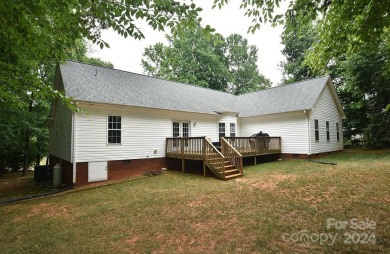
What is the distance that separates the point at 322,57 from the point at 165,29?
4.52 meters

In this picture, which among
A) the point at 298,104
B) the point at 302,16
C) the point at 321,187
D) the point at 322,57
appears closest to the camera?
the point at 302,16

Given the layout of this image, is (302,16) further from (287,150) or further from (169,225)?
(287,150)

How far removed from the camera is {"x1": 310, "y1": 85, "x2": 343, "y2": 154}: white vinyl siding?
1434 centimetres

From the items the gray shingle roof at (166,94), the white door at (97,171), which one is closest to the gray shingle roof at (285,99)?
the gray shingle roof at (166,94)

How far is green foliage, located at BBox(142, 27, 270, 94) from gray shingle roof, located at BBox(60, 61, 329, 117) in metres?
13.2

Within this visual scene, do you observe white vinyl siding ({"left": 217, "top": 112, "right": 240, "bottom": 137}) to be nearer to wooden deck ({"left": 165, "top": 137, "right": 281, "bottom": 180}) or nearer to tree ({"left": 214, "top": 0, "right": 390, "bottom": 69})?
wooden deck ({"left": 165, "top": 137, "right": 281, "bottom": 180})

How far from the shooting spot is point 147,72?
108 feet

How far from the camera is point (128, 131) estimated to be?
36.2 ft

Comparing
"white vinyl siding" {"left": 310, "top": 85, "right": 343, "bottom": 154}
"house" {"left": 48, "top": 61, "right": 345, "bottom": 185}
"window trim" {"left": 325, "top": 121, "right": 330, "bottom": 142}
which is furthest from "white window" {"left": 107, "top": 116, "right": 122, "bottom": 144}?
"window trim" {"left": 325, "top": 121, "right": 330, "bottom": 142}

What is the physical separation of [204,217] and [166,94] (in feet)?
35.0

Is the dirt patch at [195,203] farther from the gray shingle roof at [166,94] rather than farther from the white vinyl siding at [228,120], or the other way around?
the white vinyl siding at [228,120]

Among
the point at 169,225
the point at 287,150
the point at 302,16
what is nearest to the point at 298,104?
the point at 287,150

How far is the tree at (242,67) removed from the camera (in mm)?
37312

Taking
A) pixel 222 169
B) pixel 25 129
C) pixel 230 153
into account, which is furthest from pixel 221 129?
pixel 25 129
